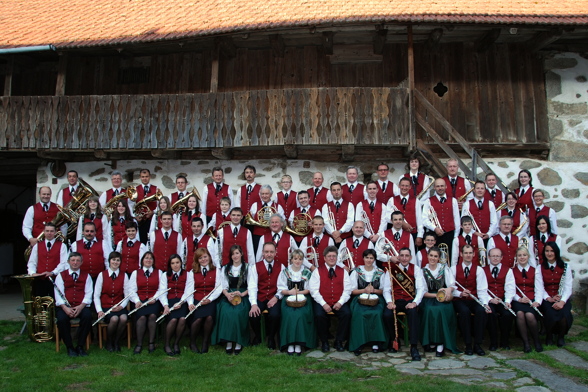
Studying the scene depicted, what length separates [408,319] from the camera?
6734 mm

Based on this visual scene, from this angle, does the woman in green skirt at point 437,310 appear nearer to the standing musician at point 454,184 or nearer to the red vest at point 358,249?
the red vest at point 358,249

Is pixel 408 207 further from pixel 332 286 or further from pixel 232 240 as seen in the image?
pixel 232 240

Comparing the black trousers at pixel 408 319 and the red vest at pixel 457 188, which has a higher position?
the red vest at pixel 457 188

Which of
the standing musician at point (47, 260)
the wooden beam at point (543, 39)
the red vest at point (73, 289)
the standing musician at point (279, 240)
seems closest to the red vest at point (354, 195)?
the standing musician at point (279, 240)

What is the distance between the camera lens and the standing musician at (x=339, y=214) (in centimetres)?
798

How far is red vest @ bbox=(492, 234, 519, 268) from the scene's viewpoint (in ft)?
24.6

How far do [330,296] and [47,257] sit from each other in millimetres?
4047

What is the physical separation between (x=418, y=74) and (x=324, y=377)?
695cm

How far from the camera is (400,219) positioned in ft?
24.7

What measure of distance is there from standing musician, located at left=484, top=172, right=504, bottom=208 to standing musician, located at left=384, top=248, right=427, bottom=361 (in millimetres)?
2141

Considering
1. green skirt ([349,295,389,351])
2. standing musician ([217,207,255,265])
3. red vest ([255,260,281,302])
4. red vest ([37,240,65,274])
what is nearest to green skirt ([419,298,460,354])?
green skirt ([349,295,389,351])

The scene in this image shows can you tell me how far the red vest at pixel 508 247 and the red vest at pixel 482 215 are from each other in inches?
17.2

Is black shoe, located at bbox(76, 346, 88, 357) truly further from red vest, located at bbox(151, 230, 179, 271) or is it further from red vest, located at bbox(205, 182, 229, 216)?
red vest, located at bbox(205, 182, 229, 216)

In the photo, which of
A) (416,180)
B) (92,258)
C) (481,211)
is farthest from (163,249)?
(481,211)
